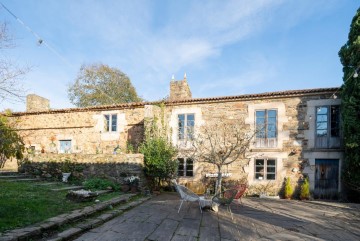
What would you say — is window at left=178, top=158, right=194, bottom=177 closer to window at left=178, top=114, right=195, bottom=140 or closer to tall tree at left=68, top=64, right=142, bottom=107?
window at left=178, top=114, right=195, bottom=140

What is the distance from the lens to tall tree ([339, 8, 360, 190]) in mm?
8914

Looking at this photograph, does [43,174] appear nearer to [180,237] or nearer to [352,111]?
[180,237]

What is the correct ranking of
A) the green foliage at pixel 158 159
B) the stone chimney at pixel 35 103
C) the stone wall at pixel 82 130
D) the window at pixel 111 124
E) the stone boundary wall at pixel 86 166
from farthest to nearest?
the stone chimney at pixel 35 103, the window at pixel 111 124, the stone wall at pixel 82 130, the green foliage at pixel 158 159, the stone boundary wall at pixel 86 166

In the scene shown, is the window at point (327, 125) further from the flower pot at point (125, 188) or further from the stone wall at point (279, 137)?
the flower pot at point (125, 188)

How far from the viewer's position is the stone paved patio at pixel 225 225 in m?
4.43

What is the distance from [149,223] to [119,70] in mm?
22261

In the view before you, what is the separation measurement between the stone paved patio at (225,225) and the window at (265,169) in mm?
3280

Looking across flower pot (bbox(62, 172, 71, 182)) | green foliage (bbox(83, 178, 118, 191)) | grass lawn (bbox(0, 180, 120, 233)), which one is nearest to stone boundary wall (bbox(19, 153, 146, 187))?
flower pot (bbox(62, 172, 71, 182))

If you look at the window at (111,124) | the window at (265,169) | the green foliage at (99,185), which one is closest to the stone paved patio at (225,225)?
the green foliage at (99,185)

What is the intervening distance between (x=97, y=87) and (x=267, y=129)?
60.7ft

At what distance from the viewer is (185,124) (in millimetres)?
12023

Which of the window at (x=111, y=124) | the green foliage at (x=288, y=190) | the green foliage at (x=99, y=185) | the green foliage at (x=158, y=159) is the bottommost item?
the green foliage at (x=288, y=190)

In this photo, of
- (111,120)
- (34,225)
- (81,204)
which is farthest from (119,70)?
(34,225)

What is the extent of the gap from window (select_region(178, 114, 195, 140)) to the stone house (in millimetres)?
40
